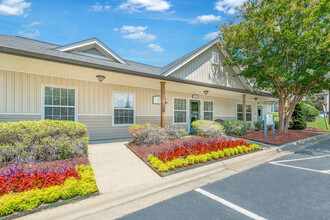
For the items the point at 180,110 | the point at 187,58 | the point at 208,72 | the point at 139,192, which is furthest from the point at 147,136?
the point at 208,72

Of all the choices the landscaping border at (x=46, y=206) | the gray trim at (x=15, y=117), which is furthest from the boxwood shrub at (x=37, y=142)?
the landscaping border at (x=46, y=206)

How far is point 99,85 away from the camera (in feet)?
24.4

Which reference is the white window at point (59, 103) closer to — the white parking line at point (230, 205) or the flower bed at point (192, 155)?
the flower bed at point (192, 155)

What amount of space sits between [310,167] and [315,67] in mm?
5564

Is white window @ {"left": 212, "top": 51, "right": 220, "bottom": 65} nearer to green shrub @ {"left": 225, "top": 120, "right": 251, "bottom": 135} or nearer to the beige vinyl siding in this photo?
the beige vinyl siding

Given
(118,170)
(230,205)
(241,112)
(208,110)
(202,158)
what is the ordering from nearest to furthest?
(230,205), (118,170), (202,158), (208,110), (241,112)

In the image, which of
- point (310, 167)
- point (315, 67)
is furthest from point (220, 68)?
point (310, 167)

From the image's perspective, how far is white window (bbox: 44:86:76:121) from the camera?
20.9 ft

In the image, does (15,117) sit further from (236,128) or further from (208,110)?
(236,128)

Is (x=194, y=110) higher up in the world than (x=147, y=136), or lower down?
higher up

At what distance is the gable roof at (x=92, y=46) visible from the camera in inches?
274

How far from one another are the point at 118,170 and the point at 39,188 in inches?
64.3

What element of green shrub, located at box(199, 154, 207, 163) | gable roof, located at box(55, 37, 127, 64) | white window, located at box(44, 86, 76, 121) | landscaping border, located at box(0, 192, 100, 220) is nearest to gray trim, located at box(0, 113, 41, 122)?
white window, located at box(44, 86, 76, 121)

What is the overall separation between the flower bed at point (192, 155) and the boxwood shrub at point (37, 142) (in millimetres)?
2394
